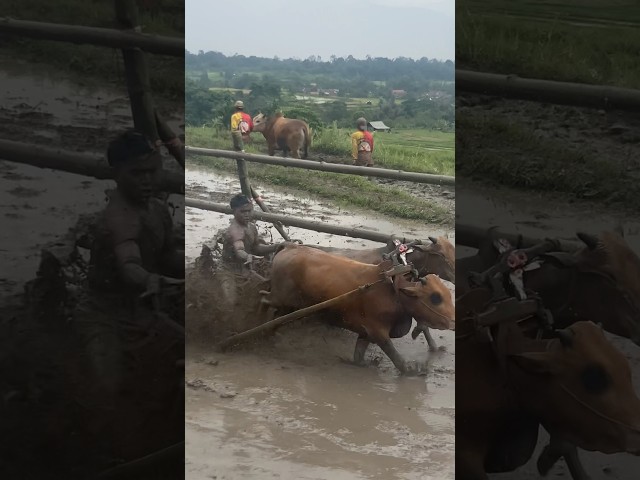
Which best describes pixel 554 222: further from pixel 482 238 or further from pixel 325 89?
pixel 325 89

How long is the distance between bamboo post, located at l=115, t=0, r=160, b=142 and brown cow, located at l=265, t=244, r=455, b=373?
39.2 inches

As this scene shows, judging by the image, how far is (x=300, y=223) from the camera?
4168 millimetres

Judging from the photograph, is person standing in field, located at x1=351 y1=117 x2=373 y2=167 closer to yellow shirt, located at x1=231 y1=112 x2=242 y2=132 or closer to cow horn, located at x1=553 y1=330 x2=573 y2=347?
yellow shirt, located at x1=231 y1=112 x2=242 y2=132

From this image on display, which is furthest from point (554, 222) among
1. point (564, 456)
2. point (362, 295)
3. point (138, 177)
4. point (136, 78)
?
point (136, 78)

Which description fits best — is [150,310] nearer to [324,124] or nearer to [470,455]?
[324,124]

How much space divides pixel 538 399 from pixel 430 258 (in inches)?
34.2

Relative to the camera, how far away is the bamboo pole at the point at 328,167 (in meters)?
4.06

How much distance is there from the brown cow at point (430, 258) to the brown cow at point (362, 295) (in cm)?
4

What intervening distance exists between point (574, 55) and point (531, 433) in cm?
185

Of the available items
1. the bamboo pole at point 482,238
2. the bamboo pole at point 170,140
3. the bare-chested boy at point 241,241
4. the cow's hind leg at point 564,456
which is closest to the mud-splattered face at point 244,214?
the bare-chested boy at point 241,241

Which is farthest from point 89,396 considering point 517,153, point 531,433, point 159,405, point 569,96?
point 569,96

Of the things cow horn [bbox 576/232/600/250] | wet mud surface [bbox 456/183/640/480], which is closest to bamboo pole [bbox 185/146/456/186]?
wet mud surface [bbox 456/183/640/480]

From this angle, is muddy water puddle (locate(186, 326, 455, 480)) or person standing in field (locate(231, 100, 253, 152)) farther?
person standing in field (locate(231, 100, 253, 152))

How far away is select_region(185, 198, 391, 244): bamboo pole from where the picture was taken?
4113 mm
